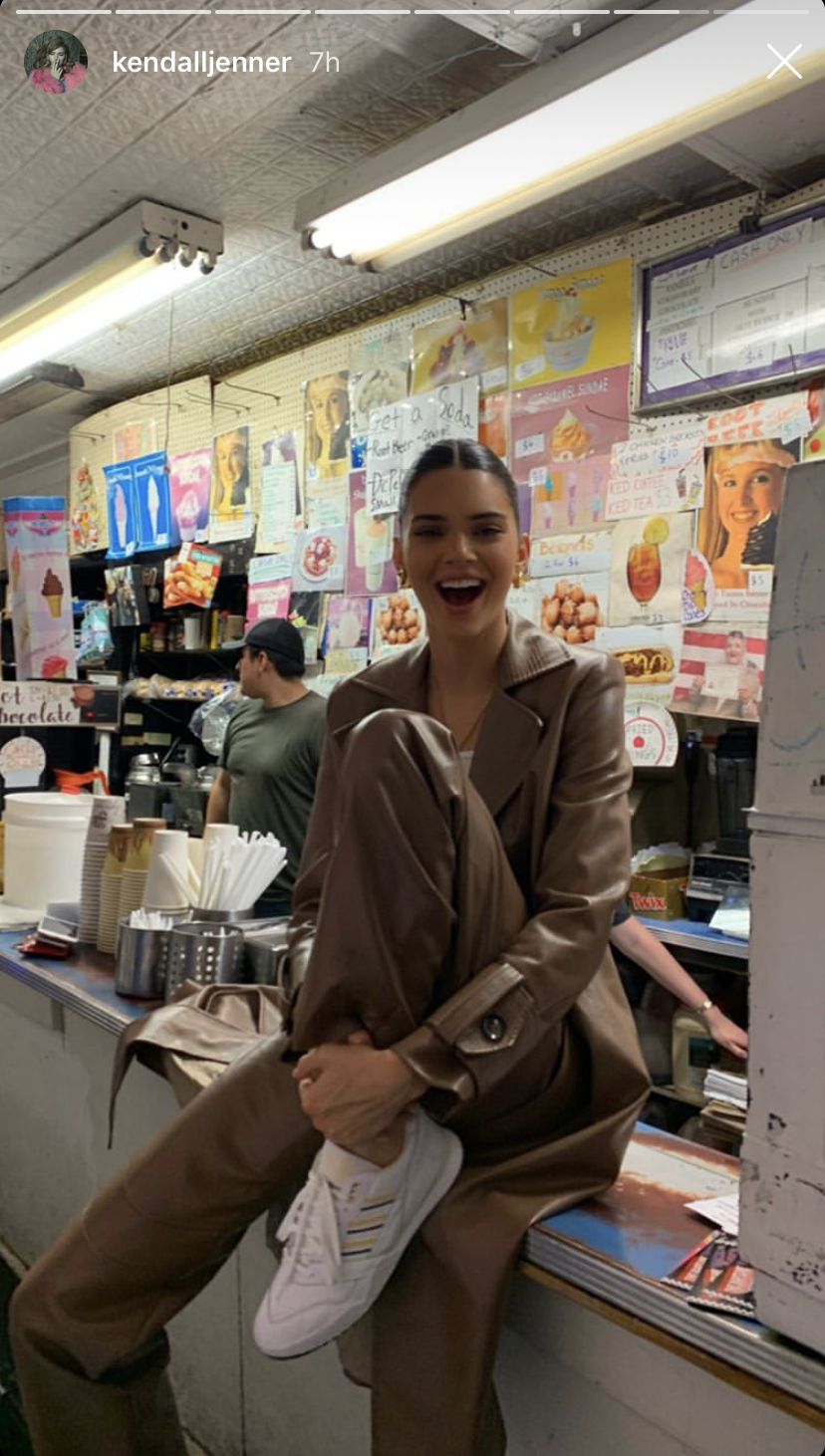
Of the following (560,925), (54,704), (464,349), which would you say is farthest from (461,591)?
(464,349)

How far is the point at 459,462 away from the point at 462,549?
0.13 m

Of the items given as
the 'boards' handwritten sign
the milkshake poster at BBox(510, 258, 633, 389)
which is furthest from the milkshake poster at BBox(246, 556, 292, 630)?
the milkshake poster at BBox(510, 258, 633, 389)

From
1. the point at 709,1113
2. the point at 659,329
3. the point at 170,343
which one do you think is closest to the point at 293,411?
the point at 170,343

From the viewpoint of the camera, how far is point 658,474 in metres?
3.43

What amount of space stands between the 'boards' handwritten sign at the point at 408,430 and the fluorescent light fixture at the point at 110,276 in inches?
36.9

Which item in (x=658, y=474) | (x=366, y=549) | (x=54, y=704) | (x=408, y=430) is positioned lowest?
(x=54, y=704)

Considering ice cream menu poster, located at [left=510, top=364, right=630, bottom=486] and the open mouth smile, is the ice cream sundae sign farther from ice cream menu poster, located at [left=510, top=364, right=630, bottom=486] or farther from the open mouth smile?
the open mouth smile

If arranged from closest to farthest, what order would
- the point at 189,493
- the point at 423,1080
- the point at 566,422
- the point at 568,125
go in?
1. the point at 423,1080
2. the point at 568,125
3. the point at 566,422
4. the point at 189,493

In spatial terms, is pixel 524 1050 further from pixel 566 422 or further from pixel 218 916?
→ pixel 566 422

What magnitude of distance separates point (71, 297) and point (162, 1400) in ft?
11.0

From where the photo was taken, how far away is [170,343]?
4957mm

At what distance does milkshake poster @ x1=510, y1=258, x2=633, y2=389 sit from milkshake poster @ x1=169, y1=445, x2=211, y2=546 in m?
1.91

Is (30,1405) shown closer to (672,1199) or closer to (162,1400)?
(162,1400)

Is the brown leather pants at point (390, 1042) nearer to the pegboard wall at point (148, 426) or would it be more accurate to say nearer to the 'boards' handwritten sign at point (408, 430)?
the 'boards' handwritten sign at point (408, 430)
